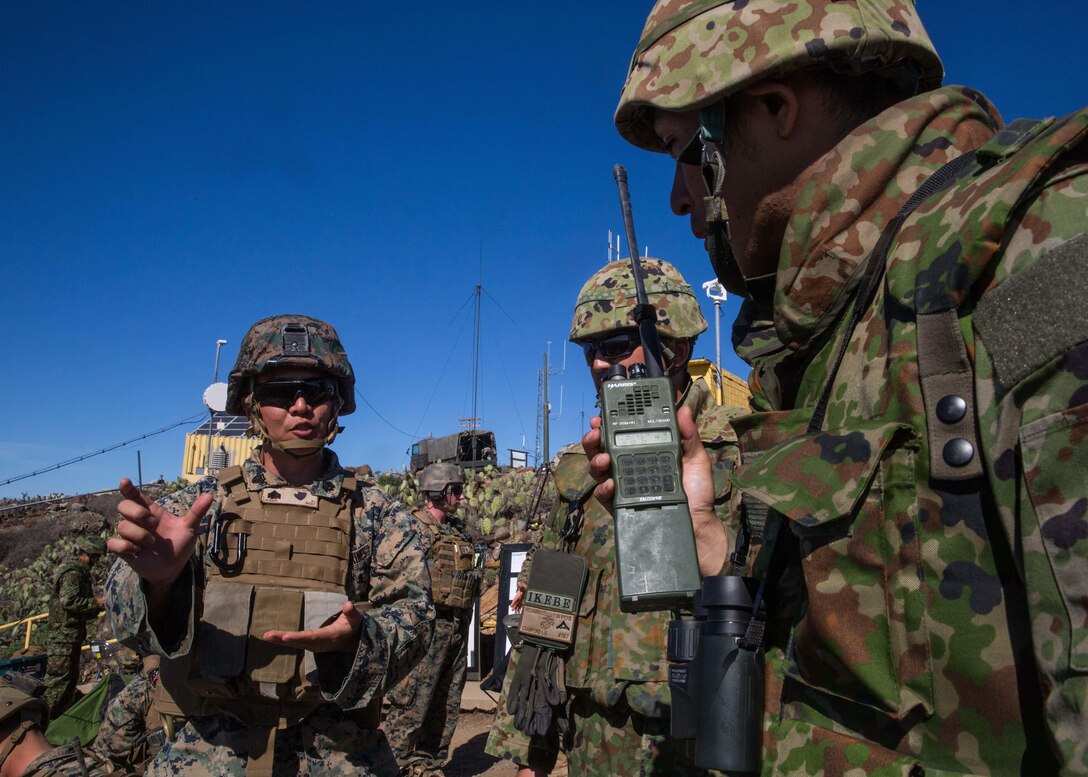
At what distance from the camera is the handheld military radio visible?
1921mm

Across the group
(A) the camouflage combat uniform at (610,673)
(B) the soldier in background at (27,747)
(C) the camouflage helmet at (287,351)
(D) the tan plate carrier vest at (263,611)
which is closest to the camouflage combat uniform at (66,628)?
(B) the soldier in background at (27,747)

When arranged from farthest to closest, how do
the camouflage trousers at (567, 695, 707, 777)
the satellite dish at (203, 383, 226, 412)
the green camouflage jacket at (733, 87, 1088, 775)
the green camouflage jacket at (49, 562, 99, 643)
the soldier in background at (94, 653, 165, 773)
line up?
the satellite dish at (203, 383, 226, 412), the green camouflage jacket at (49, 562, 99, 643), the soldier in background at (94, 653, 165, 773), the camouflage trousers at (567, 695, 707, 777), the green camouflage jacket at (733, 87, 1088, 775)

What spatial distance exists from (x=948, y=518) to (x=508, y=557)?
383 inches

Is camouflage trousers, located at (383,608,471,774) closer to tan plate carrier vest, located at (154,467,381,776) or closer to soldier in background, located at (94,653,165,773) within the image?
soldier in background, located at (94,653,165,773)

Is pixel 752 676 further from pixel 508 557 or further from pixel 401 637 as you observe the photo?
pixel 508 557

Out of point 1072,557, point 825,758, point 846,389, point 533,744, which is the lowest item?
point 533,744

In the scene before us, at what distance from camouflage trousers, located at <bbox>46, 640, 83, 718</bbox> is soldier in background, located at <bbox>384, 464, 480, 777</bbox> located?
4522mm

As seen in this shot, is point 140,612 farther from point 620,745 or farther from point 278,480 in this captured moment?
point 620,745

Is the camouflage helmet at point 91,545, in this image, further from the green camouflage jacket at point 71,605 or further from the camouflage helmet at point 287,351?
the camouflage helmet at point 287,351

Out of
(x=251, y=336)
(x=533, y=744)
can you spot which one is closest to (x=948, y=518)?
(x=533, y=744)

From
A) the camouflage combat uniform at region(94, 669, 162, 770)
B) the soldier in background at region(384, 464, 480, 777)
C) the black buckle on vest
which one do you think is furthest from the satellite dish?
the black buckle on vest

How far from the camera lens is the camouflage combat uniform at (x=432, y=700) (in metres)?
7.65

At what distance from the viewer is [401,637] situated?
3.40m

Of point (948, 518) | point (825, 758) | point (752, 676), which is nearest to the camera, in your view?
point (948, 518)
